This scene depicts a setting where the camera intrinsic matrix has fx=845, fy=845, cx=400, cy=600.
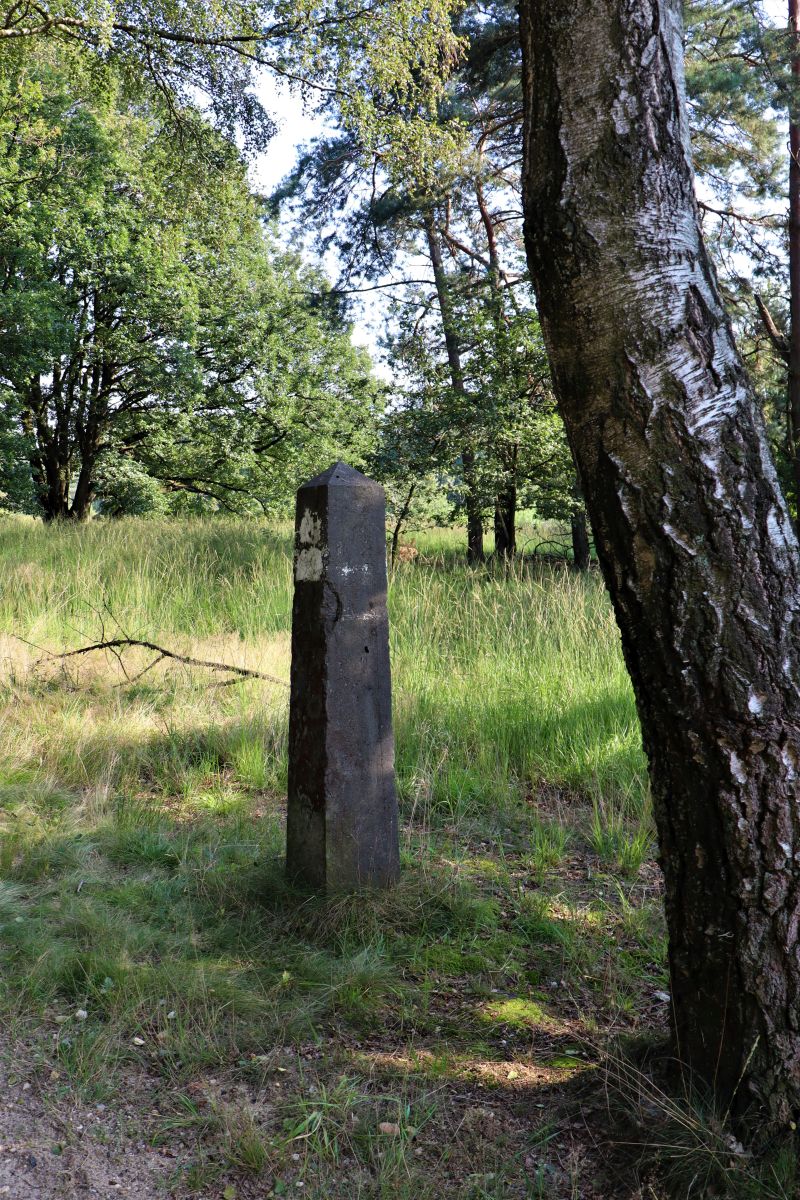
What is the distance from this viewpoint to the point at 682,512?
191cm

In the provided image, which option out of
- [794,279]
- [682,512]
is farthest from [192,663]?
[794,279]

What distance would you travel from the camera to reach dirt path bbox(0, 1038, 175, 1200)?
189 centimetres

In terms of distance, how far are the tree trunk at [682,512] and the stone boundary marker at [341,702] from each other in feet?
4.46

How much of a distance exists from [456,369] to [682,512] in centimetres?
1059

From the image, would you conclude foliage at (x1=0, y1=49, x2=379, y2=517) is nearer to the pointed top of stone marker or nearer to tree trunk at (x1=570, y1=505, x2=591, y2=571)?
tree trunk at (x1=570, y1=505, x2=591, y2=571)

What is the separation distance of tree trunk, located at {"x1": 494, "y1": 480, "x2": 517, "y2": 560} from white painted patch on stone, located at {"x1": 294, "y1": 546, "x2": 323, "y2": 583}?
852 centimetres

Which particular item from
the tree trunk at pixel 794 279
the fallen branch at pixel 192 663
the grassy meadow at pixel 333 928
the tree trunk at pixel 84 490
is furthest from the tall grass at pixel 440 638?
the tree trunk at pixel 84 490

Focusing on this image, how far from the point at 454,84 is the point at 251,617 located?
870 centimetres

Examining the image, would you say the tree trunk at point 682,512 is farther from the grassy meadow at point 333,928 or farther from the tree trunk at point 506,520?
the tree trunk at point 506,520

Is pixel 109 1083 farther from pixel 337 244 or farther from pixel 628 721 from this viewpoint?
pixel 337 244

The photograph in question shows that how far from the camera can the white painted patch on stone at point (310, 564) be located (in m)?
3.22

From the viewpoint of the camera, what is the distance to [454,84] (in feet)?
38.3

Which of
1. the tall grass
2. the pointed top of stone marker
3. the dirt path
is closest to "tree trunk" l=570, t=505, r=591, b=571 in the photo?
the tall grass

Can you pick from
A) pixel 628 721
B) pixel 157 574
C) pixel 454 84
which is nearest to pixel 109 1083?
pixel 628 721
